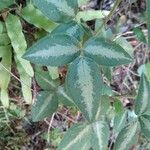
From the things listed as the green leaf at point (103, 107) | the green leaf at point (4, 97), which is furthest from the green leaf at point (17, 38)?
the green leaf at point (103, 107)

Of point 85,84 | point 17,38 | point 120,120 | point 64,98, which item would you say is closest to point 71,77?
point 85,84

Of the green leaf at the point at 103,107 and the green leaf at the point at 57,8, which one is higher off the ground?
the green leaf at the point at 57,8

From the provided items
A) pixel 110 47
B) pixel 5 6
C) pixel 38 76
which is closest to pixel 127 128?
pixel 110 47

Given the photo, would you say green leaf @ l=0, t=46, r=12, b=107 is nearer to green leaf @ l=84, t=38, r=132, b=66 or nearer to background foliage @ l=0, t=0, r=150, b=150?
background foliage @ l=0, t=0, r=150, b=150

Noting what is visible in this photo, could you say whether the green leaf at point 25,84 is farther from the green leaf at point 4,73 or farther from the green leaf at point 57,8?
the green leaf at point 57,8

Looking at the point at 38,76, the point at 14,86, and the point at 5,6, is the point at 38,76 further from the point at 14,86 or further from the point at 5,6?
the point at 14,86

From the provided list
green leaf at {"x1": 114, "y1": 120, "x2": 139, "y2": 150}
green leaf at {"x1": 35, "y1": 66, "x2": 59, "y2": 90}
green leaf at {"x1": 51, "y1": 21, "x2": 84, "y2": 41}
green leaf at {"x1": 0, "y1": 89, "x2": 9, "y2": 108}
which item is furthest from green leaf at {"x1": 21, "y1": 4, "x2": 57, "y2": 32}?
green leaf at {"x1": 114, "y1": 120, "x2": 139, "y2": 150}
